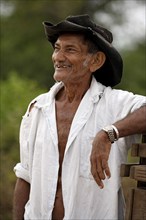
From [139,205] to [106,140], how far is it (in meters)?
0.41

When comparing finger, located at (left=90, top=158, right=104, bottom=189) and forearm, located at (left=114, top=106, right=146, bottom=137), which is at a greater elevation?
forearm, located at (left=114, top=106, right=146, bottom=137)

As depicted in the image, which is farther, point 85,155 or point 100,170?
point 85,155

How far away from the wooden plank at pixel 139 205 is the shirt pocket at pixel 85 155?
18.3 inches

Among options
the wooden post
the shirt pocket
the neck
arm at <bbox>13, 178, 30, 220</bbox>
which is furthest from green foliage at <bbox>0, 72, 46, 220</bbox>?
the wooden post

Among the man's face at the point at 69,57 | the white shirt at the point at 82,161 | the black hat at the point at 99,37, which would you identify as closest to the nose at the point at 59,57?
the man's face at the point at 69,57

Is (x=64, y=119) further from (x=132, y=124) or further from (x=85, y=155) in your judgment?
(x=132, y=124)

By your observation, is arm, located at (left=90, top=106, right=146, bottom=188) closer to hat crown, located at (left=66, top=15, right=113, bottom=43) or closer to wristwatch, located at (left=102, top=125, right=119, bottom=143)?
wristwatch, located at (left=102, top=125, right=119, bottom=143)

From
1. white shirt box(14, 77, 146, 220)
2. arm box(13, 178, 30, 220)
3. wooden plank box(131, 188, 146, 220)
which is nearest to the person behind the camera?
wooden plank box(131, 188, 146, 220)

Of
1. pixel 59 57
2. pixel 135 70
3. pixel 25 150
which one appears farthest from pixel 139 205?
pixel 135 70

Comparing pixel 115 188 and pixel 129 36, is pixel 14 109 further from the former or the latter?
pixel 129 36

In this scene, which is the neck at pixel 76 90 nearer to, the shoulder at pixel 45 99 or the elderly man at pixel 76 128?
the elderly man at pixel 76 128

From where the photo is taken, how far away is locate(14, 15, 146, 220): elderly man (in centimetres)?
425

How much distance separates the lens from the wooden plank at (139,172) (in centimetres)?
386

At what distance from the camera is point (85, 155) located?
429 centimetres
